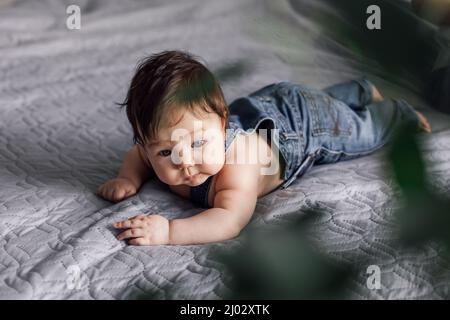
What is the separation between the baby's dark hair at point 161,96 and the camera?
0.87 m

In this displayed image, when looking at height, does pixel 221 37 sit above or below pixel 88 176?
above

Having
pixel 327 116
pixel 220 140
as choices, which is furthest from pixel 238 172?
pixel 327 116

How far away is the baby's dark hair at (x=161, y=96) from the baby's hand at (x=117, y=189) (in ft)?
0.45

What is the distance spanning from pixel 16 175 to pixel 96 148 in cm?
20

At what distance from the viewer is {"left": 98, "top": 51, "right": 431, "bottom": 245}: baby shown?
0.90 metres

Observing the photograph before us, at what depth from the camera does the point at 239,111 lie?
119 cm

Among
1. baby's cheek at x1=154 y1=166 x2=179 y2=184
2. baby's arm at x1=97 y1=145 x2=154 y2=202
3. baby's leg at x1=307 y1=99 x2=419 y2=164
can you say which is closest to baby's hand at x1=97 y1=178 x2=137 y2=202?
baby's arm at x1=97 y1=145 x2=154 y2=202

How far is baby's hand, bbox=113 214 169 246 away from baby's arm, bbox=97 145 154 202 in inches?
6.0

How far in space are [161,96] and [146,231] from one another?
0.21 m

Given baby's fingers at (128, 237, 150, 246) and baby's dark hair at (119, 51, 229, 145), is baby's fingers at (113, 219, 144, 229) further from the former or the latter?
baby's dark hair at (119, 51, 229, 145)

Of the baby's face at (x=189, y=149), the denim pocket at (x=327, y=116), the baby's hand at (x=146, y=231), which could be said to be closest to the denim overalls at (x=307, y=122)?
the denim pocket at (x=327, y=116)

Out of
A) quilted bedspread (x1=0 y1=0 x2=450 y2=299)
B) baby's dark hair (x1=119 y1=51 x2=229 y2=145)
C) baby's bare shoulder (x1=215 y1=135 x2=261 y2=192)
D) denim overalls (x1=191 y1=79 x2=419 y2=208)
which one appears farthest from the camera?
denim overalls (x1=191 y1=79 x2=419 y2=208)
